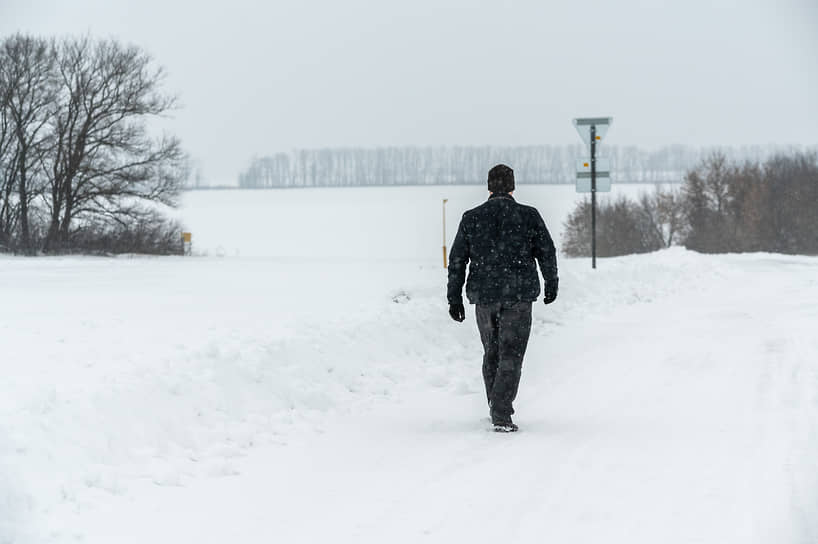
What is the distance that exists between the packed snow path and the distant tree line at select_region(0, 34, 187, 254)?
2569 cm

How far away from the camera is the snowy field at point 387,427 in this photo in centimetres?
458

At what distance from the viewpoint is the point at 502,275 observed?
6.82m

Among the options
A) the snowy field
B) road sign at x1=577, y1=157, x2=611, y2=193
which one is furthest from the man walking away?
road sign at x1=577, y1=157, x2=611, y2=193

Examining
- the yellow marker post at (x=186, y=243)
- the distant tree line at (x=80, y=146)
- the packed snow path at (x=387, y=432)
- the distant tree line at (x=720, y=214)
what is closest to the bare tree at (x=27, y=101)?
the distant tree line at (x=80, y=146)

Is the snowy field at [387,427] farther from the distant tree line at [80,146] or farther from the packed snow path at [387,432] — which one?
the distant tree line at [80,146]

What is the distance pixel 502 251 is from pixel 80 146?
1317 inches

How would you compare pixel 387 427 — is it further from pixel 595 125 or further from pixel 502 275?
pixel 595 125

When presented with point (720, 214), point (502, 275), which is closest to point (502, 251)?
point (502, 275)

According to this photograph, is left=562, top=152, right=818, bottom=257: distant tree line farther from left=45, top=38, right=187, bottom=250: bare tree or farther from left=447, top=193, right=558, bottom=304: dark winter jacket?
left=447, top=193, right=558, bottom=304: dark winter jacket

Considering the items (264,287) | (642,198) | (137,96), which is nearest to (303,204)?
(642,198)

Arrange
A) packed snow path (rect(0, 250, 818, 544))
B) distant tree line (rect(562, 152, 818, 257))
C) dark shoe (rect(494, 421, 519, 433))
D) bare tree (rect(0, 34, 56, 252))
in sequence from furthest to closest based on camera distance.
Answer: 1. distant tree line (rect(562, 152, 818, 257))
2. bare tree (rect(0, 34, 56, 252))
3. dark shoe (rect(494, 421, 519, 433))
4. packed snow path (rect(0, 250, 818, 544))

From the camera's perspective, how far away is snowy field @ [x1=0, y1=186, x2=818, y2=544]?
458 cm

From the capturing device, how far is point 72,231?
37406 millimetres

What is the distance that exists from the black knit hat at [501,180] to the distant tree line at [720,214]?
57838 millimetres
